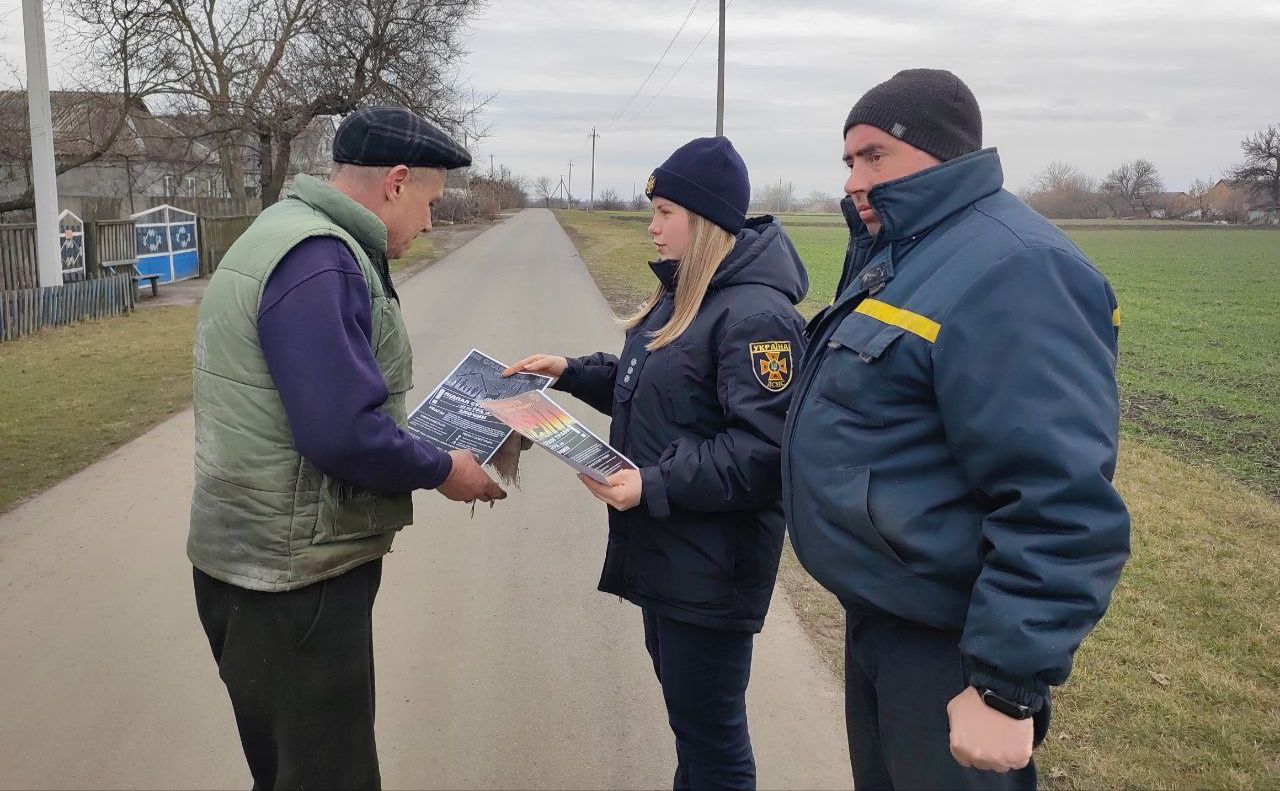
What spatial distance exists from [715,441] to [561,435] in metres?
0.43

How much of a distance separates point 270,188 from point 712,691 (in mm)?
25006

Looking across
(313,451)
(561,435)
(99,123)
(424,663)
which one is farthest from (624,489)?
(99,123)

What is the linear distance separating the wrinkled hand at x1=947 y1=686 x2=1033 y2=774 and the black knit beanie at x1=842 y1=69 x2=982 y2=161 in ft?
3.60

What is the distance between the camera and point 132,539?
5.26m

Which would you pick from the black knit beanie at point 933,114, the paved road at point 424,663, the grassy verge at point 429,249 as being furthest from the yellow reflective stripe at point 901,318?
the grassy verge at point 429,249

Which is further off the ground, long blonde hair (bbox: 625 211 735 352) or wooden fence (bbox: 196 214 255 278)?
long blonde hair (bbox: 625 211 735 352)

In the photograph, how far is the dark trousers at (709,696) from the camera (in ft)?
8.68

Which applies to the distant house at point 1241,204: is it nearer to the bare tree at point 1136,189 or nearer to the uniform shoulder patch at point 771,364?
the bare tree at point 1136,189

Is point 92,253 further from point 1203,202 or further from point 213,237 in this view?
point 1203,202

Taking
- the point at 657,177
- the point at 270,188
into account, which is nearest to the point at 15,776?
the point at 657,177

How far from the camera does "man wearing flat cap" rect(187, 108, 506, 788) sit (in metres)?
2.04

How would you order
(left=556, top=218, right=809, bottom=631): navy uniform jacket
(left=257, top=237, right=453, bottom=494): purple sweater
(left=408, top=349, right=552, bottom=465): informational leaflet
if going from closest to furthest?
(left=257, top=237, right=453, bottom=494): purple sweater → (left=556, top=218, right=809, bottom=631): navy uniform jacket → (left=408, top=349, right=552, bottom=465): informational leaflet

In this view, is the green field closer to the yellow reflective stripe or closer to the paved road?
Answer: the yellow reflective stripe

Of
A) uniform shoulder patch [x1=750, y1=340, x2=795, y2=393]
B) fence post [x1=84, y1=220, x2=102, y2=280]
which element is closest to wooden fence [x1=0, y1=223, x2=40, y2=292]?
fence post [x1=84, y1=220, x2=102, y2=280]
